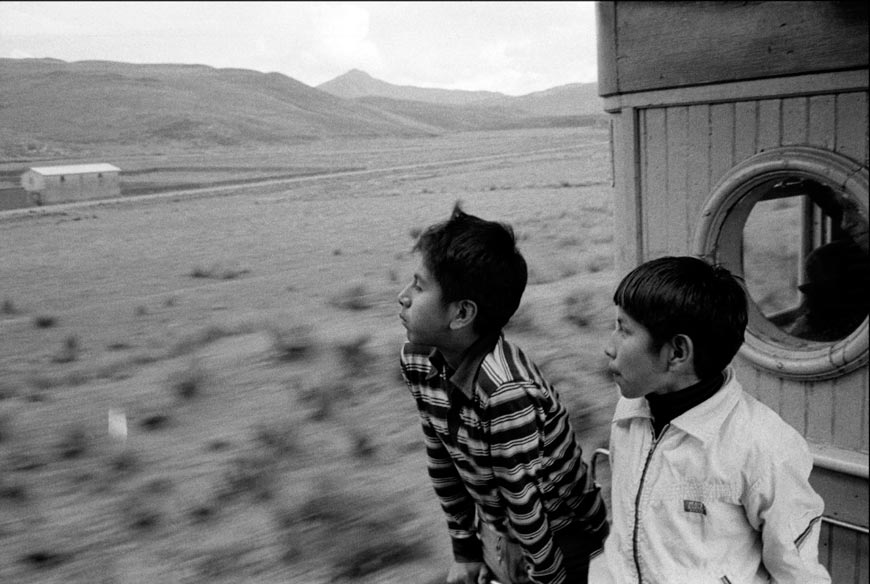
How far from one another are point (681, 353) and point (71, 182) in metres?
2.28

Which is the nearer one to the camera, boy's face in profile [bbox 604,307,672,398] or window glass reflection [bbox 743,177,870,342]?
boy's face in profile [bbox 604,307,672,398]

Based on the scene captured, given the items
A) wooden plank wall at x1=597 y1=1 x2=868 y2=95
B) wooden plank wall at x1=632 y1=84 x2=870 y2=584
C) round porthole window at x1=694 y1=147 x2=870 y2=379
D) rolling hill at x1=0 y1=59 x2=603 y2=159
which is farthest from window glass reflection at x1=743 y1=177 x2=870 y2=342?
rolling hill at x1=0 y1=59 x2=603 y2=159

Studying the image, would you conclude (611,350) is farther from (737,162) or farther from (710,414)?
(737,162)

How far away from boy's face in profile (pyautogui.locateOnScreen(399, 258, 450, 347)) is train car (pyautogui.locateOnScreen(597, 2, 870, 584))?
35.3 inches

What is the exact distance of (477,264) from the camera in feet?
6.07

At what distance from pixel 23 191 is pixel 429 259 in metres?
1.57

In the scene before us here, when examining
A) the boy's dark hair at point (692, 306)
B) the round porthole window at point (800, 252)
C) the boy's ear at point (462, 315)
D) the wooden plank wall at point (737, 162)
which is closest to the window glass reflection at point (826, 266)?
the round porthole window at point (800, 252)

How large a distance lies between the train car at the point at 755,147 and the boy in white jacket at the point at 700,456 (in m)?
0.60

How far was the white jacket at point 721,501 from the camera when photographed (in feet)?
5.03

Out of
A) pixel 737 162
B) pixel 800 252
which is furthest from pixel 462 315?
pixel 800 252

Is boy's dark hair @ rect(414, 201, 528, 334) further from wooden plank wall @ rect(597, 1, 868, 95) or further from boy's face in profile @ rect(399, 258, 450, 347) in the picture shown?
wooden plank wall @ rect(597, 1, 868, 95)

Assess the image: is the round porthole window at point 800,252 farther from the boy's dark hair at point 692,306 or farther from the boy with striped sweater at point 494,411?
the boy with striped sweater at point 494,411

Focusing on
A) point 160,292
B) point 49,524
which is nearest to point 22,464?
point 49,524

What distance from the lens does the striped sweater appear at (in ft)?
5.76
